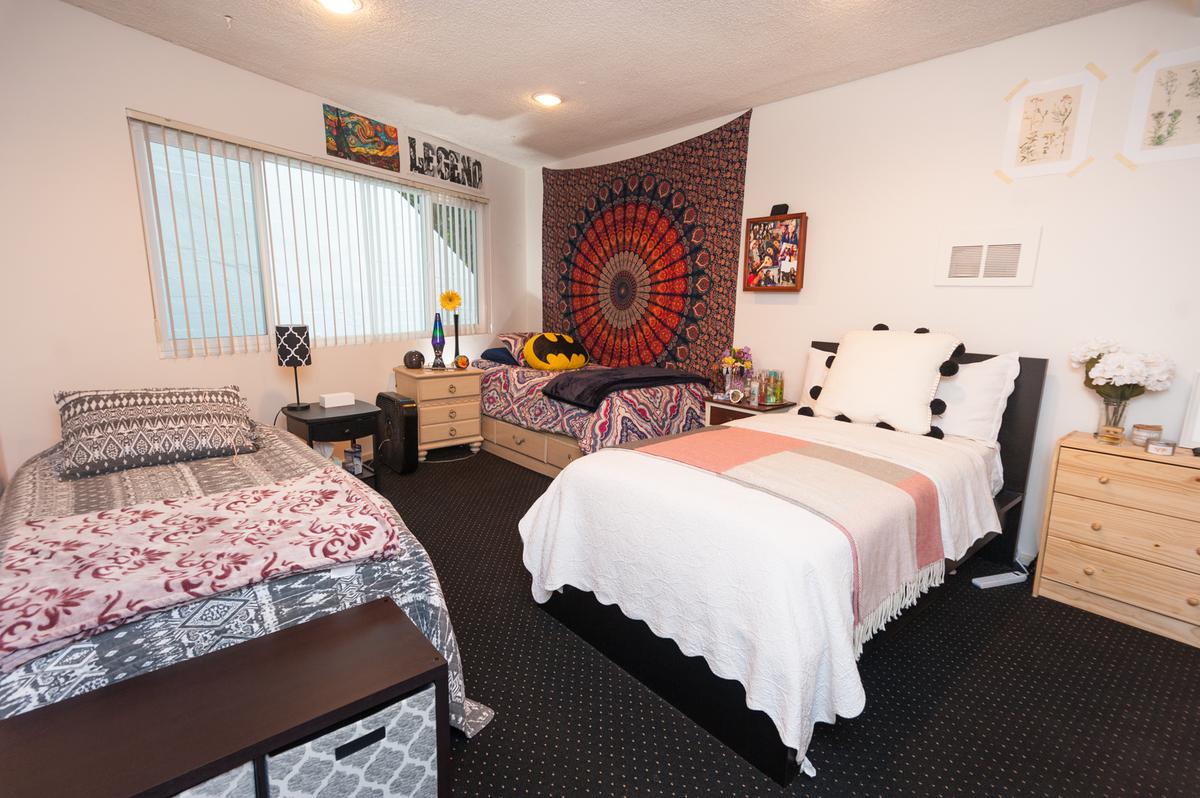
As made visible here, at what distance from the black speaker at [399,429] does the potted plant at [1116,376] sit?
3.59 meters

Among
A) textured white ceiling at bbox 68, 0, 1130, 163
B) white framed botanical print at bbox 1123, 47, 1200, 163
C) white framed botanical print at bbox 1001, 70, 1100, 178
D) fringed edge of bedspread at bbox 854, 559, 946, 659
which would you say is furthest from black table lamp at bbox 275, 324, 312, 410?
white framed botanical print at bbox 1123, 47, 1200, 163

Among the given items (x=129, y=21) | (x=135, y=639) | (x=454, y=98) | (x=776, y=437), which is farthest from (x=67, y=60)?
(x=776, y=437)

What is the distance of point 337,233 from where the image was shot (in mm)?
3615

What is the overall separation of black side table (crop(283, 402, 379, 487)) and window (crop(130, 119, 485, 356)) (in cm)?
59

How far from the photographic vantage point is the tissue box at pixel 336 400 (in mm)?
3277

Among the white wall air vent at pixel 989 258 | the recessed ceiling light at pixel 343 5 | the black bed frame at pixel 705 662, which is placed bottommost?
the black bed frame at pixel 705 662

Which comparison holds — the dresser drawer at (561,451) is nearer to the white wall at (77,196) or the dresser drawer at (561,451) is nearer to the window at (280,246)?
the window at (280,246)

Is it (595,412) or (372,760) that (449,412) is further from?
(372,760)

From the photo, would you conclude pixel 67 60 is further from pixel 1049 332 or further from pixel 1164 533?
pixel 1164 533

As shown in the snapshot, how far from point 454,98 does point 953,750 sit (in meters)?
3.88

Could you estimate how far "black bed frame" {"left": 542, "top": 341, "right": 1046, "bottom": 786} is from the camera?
1419 millimetres

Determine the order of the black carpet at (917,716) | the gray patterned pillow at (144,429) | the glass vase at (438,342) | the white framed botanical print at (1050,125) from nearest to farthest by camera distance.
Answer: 1. the black carpet at (917,716)
2. the gray patterned pillow at (144,429)
3. the white framed botanical print at (1050,125)
4. the glass vase at (438,342)

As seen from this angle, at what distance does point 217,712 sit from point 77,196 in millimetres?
2887

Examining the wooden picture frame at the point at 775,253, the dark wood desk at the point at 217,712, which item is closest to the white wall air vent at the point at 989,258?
the wooden picture frame at the point at 775,253
